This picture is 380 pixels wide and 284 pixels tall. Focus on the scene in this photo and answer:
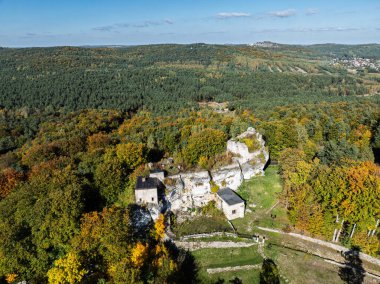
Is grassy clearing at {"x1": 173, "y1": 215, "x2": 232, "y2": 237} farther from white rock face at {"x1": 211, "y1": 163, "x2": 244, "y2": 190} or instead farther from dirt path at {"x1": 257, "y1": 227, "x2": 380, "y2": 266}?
white rock face at {"x1": 211, "y1": 163, "x2": 244, "y2": 190}

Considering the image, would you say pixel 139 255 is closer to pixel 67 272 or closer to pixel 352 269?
pixel 67 272

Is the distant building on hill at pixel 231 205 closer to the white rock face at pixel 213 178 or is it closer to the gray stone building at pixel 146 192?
the white rock face at pixel 213 178

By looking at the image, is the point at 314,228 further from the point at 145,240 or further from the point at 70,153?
the point at 70,153

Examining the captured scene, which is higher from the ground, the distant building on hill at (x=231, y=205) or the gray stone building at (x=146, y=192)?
the gray stone building at (x=146, y=192)

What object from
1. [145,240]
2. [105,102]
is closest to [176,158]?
[145,240]

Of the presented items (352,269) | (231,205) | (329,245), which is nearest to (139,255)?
(231,205)

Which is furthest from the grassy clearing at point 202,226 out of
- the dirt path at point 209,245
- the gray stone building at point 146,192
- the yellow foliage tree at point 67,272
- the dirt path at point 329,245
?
the yellow foliage tree at point 67,272
